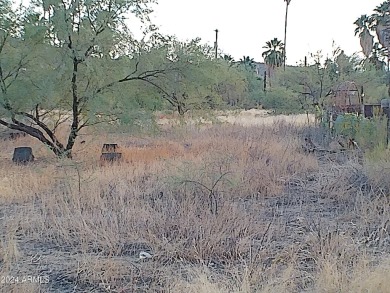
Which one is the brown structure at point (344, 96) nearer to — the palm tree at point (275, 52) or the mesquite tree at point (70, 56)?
the mesquite tree at point (70, 56)

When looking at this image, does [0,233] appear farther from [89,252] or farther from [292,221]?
[292,221]

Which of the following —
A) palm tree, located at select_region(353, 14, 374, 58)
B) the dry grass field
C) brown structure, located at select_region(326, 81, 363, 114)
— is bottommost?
the dry grass field

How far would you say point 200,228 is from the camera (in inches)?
249

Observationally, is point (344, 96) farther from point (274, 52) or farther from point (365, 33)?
point (274, 52)

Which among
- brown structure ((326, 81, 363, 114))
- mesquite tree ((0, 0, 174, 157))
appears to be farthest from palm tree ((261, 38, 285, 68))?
mesquite tree ((0, 0, 174, 157))

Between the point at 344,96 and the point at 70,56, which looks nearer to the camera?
the point at 70,56

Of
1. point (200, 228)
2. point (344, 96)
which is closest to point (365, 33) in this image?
point (344, 96)

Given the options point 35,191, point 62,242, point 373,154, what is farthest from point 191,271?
point 373,154

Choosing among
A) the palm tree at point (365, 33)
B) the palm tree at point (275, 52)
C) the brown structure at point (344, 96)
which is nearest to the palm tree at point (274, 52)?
the palm tree at point (275, 52)

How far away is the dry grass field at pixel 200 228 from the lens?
16.1ft

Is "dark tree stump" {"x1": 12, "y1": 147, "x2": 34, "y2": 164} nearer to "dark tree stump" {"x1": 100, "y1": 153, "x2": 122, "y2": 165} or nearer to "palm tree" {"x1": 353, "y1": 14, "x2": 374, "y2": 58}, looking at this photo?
"dark tree stump" {"x1": 100, "y1": 153, "x2": 122, "y2": 165}

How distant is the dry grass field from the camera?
16.1 feet

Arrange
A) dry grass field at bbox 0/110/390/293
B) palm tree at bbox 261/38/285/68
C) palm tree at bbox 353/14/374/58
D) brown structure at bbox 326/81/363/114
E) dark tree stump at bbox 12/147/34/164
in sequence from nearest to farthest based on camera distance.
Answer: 1. dry grass field at bbox 0/110/390/293
2. dark tree stump at bbox 12/147/34/164
3. brown structure at bbox 326/81/363/114
4. palm tree at bbox 353/14/374/58
5. palm tree at bbox 261/38/285/68

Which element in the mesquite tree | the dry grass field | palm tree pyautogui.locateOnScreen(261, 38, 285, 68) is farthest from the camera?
palm tree pyautogui.locateOnScreen(261, 38, 285, 68)
